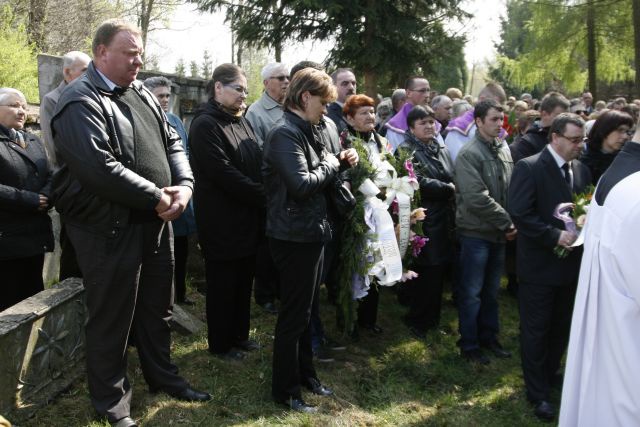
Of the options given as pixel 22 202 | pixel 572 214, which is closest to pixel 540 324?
pixel 572 214

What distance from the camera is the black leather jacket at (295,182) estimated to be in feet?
11.9

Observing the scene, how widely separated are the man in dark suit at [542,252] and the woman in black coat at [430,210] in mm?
1004

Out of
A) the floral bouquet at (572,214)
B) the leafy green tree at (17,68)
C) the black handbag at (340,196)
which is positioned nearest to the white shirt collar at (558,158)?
the floral bouquet at (572,214)

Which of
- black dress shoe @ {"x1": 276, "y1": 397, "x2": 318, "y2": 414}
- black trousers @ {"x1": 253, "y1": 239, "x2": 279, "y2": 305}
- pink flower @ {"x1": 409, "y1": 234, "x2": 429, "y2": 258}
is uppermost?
pink flower @ {"x1": 409, "y1": 234, "x2": 429, "y2": 258}

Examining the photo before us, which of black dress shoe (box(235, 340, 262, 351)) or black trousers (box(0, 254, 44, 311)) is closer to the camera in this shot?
black trousers (box(0, 254, 44, 311))

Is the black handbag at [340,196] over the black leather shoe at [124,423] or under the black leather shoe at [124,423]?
over

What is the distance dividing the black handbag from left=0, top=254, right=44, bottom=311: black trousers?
7.46 feet

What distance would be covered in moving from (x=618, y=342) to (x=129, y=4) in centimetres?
2503

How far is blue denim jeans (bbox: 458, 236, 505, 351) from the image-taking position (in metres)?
5.17

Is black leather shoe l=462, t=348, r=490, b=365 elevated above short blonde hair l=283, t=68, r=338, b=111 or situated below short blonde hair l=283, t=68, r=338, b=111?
below

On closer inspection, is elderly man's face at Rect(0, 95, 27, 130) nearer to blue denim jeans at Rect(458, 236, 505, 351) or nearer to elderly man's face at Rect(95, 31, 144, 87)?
elderly man's face at Rect(95, 31, 144, 87)

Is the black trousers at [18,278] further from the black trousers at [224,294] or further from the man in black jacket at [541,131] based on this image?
Result: the man in black jacket at [541,131]

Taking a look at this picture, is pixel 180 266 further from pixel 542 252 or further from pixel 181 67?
pixel 181 67

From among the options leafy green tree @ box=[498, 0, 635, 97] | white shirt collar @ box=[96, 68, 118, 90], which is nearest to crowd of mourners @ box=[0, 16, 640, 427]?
white shirt collar @ box=[96, 68, 118, 90]
